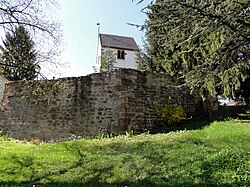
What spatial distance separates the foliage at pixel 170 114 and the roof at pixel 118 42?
24.2 meters

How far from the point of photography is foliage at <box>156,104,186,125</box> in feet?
38.1

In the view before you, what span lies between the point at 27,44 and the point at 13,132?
17.7ft

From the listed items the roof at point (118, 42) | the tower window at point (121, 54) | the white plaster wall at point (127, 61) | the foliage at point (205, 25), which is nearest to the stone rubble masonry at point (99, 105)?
the foliage at point (205, 25)

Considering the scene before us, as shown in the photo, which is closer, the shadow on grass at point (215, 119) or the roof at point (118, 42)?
the shadow on grass at point (215, 119)

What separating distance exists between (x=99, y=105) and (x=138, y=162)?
5.28m

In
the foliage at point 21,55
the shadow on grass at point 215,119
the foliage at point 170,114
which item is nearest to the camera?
the foliage at point 21,55

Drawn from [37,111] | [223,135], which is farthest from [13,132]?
[223,135]

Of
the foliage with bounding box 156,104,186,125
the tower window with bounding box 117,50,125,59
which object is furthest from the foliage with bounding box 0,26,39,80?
the tower window with bounding box 117,50,125,59

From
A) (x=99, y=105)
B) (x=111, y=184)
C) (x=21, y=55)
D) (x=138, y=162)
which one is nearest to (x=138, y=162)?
(x=138, y=162)

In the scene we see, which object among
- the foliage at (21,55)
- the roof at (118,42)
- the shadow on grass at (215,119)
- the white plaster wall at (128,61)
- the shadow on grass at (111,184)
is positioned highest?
the roof at (118,42)

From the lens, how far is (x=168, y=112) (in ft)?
38.5

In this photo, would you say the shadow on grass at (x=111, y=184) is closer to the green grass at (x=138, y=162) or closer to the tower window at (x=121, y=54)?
the green grass at (x=138, y=162)

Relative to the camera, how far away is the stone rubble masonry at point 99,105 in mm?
11328

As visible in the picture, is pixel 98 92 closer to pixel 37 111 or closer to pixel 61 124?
pixel 61 124
